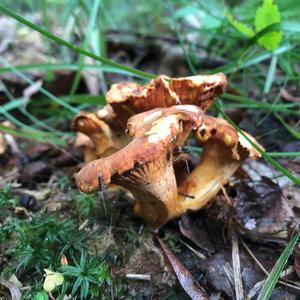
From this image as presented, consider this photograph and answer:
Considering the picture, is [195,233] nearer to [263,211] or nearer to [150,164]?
[263,211]

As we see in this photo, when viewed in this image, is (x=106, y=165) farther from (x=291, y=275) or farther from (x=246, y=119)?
(x=246, y=119)

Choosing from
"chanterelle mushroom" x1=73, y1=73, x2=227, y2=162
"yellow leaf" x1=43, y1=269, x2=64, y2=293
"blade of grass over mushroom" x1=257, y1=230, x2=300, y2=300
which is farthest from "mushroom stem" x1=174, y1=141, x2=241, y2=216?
"yellow leaf" x1=43, y1=269, x2=64, y2=293

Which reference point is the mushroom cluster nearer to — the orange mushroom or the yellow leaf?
the orange mushroom

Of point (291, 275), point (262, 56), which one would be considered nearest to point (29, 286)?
point (291, 275)

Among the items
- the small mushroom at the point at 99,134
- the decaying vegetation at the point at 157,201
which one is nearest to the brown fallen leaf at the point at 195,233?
the decaying vegetation at the point at 157,201

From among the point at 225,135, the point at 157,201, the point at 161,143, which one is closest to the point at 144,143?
the point at 161,143

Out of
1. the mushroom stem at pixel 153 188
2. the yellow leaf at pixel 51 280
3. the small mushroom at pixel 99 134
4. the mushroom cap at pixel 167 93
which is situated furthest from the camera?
the small mushroom at pixel 99 134

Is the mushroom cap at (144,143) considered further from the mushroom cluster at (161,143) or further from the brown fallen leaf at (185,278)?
the brown fallen leaf at (185,278)
